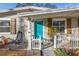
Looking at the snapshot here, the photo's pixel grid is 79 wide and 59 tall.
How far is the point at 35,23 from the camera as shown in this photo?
55.7 feet

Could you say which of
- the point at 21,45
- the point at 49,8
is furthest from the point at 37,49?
the point at 49,8

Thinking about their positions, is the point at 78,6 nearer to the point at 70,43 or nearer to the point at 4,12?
the point at 70,43

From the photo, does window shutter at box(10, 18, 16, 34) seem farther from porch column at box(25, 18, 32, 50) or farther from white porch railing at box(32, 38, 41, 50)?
white porch railing at box(32, 38, 41, 50)

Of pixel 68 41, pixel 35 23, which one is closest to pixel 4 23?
pixel 35 23

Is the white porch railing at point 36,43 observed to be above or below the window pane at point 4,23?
below

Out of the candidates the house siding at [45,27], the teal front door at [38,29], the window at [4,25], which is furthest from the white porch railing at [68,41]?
the window at [4,25]

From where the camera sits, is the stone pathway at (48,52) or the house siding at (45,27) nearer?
the stone pathway at (48,52)

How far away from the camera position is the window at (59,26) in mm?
16950

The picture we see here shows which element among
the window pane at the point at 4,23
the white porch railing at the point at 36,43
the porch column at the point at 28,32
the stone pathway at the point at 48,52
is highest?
the window pane at the point at 4,23

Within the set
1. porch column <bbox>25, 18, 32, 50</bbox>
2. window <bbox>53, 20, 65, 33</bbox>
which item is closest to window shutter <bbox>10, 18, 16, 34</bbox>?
porch column <bbox>25, 18, 32, 50</bbox>

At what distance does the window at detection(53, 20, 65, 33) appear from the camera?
16950mm

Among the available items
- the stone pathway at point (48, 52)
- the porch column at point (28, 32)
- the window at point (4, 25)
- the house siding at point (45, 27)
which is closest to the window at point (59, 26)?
the house siding at point (45, 27)

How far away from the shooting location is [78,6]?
16.6 metres

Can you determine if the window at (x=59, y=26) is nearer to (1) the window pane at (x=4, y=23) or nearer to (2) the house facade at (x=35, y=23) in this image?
(2) the house facade at (x=35, y=23)
